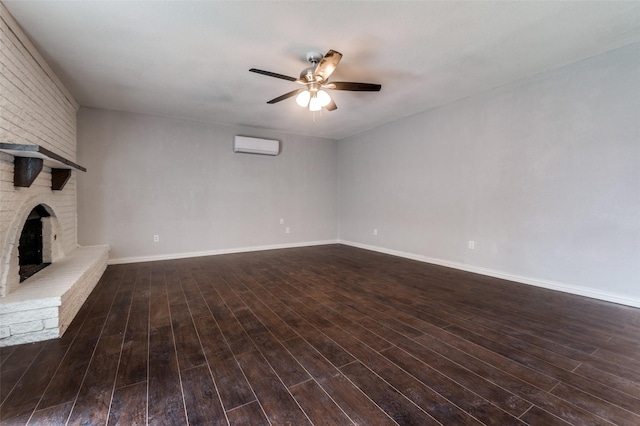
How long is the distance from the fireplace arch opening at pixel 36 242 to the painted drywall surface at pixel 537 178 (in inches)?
192

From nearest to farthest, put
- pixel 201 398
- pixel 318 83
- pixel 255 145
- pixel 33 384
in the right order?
pixel 201 398
pixel 33 384
pixel 318 83
pixel 255 145

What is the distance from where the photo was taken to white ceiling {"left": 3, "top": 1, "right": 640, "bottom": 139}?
2.08 metres

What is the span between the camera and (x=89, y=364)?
172cm

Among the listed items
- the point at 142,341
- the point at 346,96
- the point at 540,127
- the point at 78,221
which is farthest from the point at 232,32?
the point at 78,221

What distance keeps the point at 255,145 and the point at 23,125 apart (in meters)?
3.27

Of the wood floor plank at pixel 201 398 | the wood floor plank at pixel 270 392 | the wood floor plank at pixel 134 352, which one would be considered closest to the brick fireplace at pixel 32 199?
the wood floor plank at pixel 134 352

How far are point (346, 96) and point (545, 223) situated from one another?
290cm

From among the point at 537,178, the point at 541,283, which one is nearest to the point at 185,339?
the point at 541,283

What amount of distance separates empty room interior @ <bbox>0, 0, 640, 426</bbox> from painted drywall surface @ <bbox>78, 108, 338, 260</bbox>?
39 millimetres

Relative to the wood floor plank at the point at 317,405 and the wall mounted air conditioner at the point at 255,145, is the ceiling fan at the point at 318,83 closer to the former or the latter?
the wood floor plank at the point at 317,405

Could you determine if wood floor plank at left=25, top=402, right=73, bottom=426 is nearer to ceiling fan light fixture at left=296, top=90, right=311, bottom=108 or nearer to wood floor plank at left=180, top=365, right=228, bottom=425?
wood floor plank at left=180, top=365, right=228, bottom=425

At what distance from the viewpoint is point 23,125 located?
236cm

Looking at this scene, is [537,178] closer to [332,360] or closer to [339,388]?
[332,360]

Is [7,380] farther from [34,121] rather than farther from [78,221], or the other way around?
[78,221]
